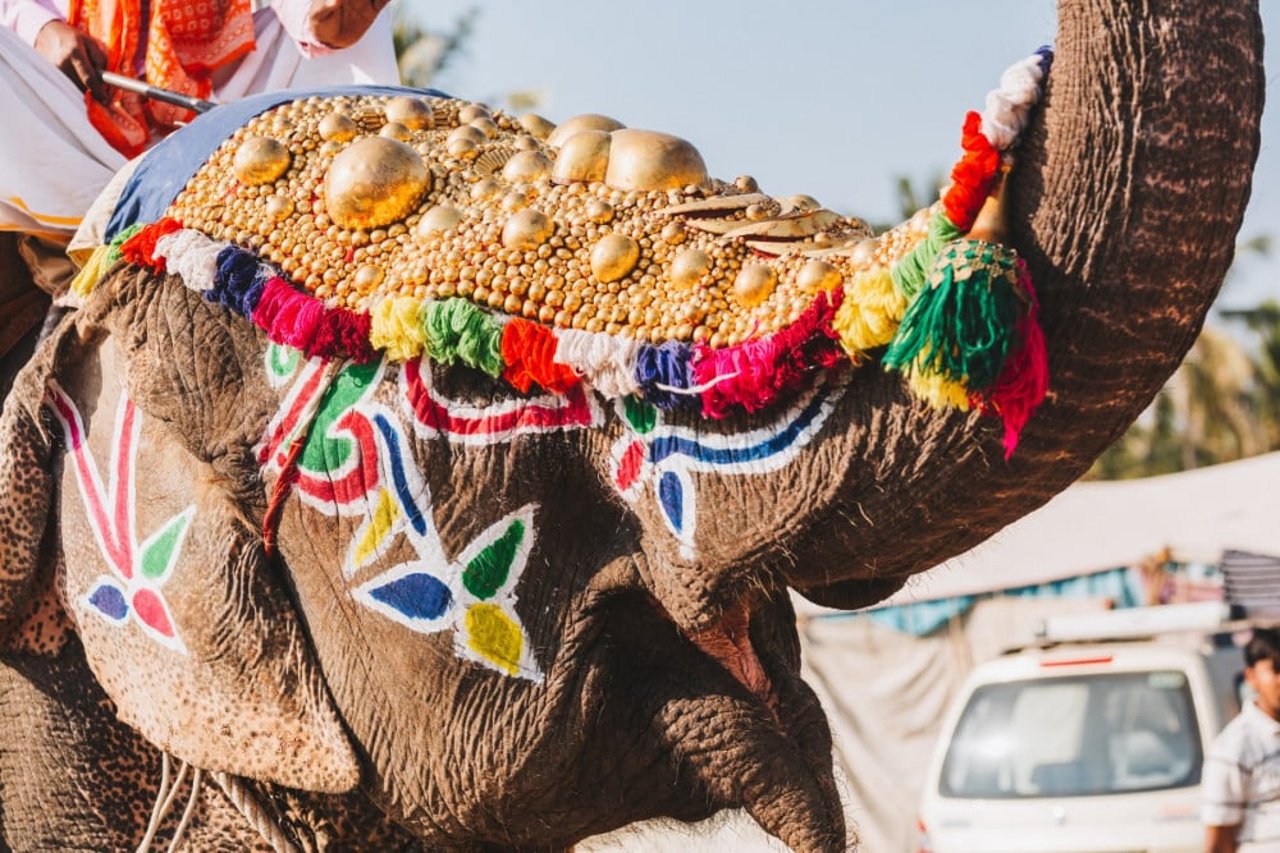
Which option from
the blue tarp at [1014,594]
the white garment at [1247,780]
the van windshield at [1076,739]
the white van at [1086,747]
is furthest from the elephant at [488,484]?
the blue tarp at [1014,594]

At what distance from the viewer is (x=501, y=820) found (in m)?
A: 1.77

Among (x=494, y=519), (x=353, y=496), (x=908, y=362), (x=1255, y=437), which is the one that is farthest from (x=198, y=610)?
(x=1255, y=437)

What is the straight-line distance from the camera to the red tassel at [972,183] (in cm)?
141

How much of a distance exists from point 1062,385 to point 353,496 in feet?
2.39

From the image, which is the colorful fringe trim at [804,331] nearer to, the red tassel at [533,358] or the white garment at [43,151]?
the red tassel at [533,358]

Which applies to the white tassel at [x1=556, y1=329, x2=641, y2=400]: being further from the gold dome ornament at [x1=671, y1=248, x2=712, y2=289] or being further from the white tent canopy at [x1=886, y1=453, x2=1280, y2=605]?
the white tent canopy at [x1=886, y1=453, x2=1280, y2=605]

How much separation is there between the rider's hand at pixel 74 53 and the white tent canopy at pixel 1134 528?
27.7 ft

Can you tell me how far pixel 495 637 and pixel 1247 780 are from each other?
5.54 meters

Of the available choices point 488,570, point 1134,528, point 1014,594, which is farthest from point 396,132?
point 1134,528

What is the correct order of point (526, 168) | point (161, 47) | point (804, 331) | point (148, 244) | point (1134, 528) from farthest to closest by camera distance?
1. point (1134, 528)
2. point (161, 47)
3. point (148, 244)
4. point (526, 168)
5. point (804, 331)

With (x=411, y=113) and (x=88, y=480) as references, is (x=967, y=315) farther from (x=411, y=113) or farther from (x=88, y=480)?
(x=88, y=480)

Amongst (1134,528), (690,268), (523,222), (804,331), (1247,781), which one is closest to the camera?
(804,331)

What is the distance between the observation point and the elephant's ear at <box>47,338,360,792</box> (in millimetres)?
1832

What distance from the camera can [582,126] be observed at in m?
1.92
